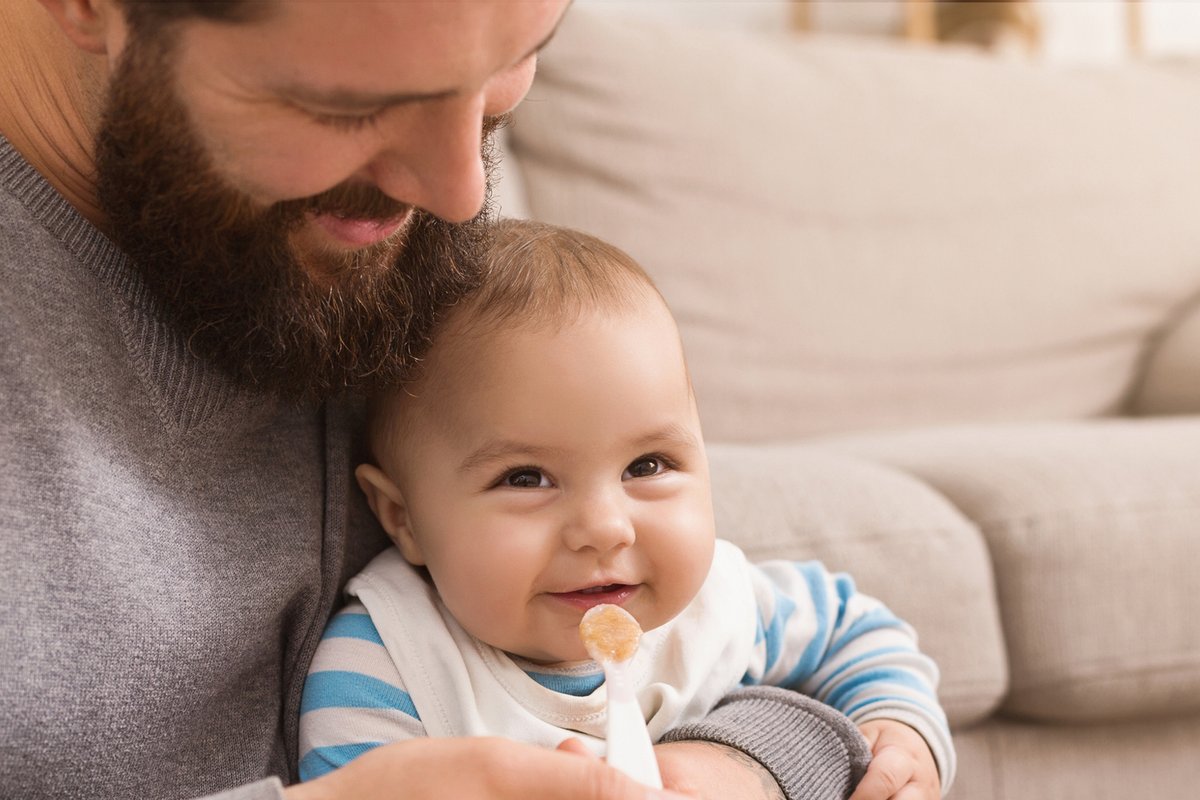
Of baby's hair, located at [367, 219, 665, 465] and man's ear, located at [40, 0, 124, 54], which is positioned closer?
man's ear, located at [40, 0, 124, 54]

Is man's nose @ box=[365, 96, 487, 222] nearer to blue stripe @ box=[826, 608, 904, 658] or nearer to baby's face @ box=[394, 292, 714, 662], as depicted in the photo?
baby's face @ box=[394, 292, 714, 662]

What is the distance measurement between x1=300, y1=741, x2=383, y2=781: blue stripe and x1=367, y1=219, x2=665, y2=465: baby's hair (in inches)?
9.2

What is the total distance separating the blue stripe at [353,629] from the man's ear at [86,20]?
16.8 inches

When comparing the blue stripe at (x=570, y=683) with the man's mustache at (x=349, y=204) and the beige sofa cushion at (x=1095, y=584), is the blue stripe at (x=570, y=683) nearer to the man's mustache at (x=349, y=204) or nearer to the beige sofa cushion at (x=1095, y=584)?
the man's mustache at (x=349, y=204)

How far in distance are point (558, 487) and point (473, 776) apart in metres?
0.26

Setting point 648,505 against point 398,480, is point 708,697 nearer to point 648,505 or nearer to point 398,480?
point 648,505

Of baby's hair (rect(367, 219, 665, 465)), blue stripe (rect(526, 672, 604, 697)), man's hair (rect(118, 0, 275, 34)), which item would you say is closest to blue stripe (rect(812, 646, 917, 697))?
blue stripe (rect(526, 672, 604, 697))

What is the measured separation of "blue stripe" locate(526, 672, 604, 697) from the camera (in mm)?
881

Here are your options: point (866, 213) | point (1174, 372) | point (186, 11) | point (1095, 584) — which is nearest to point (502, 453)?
point (186, 11)

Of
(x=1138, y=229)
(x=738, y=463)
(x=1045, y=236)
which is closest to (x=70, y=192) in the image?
(x=738, y=463)

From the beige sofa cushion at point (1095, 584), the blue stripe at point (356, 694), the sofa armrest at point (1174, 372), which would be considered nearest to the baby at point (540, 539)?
the blue stripe at point (356, 694)

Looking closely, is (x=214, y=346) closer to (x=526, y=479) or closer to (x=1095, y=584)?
(x=526, y=479)

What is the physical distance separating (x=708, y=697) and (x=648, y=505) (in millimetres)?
167

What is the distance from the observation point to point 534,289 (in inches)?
35.6
